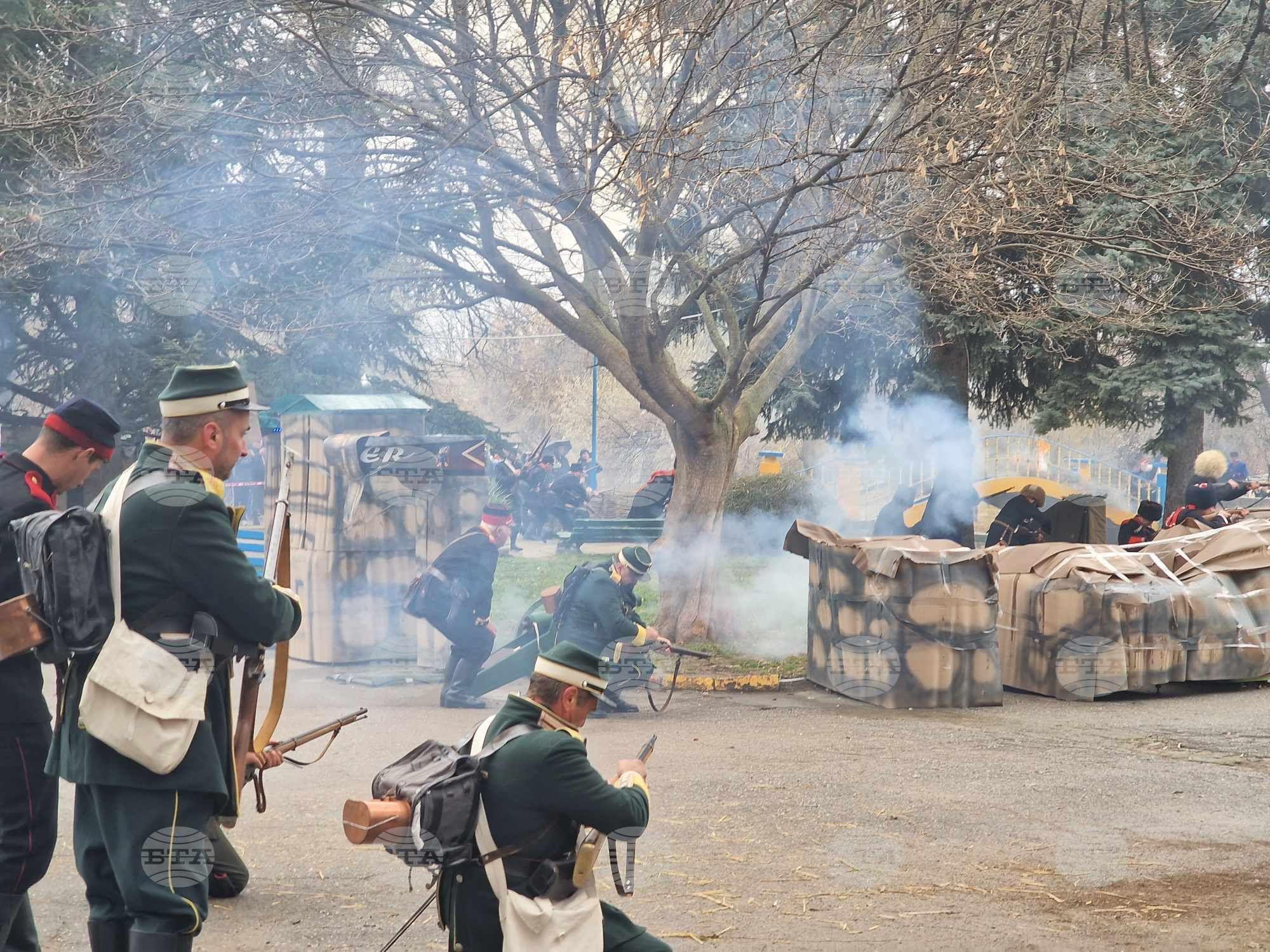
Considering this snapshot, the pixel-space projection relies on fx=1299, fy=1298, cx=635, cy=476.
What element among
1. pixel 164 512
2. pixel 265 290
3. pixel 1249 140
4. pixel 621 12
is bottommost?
pixel 164 512

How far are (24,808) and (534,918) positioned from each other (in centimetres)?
162

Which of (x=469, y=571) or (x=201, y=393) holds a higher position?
(x=201, y=393)

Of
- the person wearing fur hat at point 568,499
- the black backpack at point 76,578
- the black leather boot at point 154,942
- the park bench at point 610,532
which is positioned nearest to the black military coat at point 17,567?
the black backpack at point 76,578

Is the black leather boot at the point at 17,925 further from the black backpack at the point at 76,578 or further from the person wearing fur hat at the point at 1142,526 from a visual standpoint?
the person wearing fur hat at the point at 1142,526

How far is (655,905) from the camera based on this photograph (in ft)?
16.0

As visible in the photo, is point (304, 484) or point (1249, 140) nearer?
point (304, 484)

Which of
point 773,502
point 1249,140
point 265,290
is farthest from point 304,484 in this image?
point 773,502

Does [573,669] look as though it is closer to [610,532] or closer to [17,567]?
[17,567]

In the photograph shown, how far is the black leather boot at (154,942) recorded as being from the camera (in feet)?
10.4

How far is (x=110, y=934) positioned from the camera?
11.0 feet

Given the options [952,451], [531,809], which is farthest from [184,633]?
[952,451]

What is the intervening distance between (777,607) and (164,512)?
1049 cm

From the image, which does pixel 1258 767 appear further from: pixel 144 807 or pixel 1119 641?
pixel 144 807

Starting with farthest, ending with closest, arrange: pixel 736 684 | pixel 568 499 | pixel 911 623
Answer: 1. pixel 568 499
2. pixel 736 684
3. pixel 911 623
